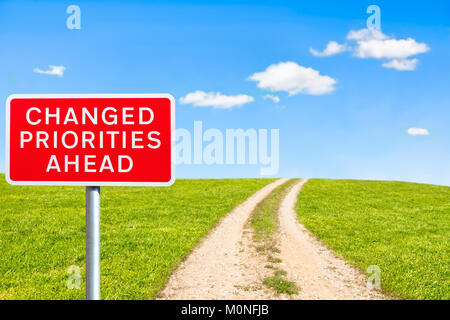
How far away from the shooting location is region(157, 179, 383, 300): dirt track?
31.6 feet

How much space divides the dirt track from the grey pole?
552cm

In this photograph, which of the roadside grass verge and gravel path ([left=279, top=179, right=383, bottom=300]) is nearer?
gravel path ([left=279, top=179, right=383, bottom=300])

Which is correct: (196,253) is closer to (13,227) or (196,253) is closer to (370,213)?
(13,227)

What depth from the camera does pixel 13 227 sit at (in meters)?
18.1

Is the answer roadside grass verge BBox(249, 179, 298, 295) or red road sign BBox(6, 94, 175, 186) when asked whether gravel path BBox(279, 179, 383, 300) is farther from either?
red road sign BBox(6, 94, 175, 186)

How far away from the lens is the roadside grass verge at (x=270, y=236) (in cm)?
1017

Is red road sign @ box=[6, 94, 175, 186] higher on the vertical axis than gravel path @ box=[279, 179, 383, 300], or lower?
higher

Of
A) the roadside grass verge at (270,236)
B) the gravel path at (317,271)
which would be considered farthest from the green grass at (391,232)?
the roadside grass verge at (270,236)

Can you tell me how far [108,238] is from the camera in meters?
15.7

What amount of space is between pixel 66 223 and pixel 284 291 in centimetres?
1451

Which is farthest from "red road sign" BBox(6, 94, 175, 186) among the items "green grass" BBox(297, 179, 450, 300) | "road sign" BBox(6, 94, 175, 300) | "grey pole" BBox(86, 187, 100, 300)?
"green grass" BBox(297, 179, 450, 300)

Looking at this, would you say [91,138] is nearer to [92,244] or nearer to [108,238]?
[92,244]

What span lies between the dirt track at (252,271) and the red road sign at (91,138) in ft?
20.8

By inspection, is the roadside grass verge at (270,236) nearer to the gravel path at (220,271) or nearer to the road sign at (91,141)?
the gravel path at (220,271)
